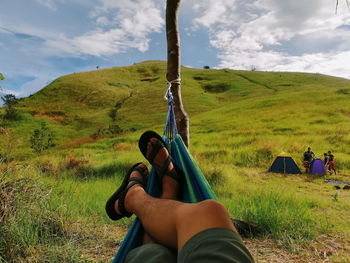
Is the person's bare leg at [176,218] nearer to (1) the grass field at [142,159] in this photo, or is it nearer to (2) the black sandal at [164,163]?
(2) the black sandal at [164,163]

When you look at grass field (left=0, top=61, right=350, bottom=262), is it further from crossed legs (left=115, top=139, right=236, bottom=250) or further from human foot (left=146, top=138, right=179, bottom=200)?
human foot (left=146, top=138, right=179, bottom=200)

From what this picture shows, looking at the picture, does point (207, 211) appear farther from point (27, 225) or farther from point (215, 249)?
point (27, 225)

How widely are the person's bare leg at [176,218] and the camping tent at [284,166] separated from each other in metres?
8.15

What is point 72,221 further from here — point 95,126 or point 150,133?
point 95,126

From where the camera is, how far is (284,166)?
9.22 meters

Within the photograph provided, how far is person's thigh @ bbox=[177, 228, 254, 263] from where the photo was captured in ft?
2.91

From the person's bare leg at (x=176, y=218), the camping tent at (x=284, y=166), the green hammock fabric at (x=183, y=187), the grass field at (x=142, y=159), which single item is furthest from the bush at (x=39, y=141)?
the camping tent at (x=284, y=166)

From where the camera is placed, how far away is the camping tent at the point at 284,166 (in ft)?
30.1

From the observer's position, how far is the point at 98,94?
41.3m

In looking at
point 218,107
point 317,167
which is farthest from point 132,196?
point 218,107

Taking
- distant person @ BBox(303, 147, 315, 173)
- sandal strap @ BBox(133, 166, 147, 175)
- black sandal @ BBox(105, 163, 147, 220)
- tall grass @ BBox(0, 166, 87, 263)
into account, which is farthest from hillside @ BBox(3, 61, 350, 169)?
tall grass @ BBox(0, 166, 87, 263)

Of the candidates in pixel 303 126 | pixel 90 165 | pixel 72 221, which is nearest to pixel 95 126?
pixel 303 126

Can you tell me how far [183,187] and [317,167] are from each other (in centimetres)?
847

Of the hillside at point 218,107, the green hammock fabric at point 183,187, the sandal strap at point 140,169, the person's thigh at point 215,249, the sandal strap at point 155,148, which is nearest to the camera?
the person's thigh at point 215,249
